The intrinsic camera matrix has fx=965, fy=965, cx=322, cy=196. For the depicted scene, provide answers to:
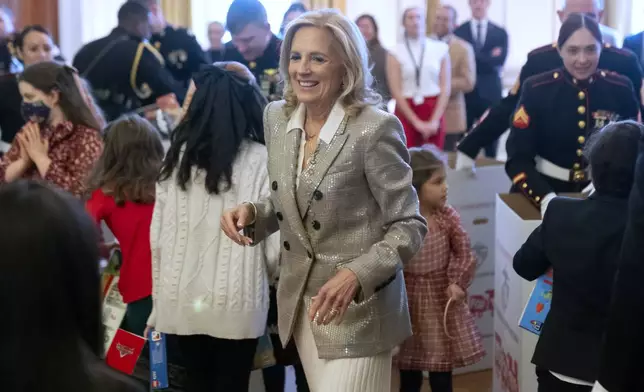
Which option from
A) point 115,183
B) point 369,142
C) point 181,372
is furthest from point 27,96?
point 369,142

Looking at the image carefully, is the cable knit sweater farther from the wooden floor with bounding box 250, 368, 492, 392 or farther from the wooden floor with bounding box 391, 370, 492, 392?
the wooden floor with bounding box 391, 370, 492, 392

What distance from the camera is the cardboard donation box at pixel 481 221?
420 centimetres

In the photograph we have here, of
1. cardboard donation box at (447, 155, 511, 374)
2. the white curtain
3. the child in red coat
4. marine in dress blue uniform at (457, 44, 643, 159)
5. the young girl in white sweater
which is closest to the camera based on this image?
the young girl in white sweater

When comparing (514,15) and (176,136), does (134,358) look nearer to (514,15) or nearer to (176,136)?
(176,136)

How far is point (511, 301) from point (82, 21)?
7012 millimetres

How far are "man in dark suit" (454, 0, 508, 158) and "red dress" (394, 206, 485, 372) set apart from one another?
3.53 m

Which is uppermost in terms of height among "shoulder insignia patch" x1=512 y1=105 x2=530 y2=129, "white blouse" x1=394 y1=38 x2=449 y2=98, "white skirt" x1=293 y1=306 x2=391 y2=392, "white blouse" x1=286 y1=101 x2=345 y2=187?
"white blouse" x1=286 y1=101 x2=345 y2=187

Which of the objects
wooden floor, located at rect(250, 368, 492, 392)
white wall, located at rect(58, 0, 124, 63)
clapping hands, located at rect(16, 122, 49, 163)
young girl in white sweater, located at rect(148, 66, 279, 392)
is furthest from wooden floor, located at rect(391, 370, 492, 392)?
white wall, located at rect(58, 0, 124, 63)

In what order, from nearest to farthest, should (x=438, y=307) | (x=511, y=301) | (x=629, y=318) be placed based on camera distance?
(x=629, y=318) < (x=438, y=307) < (x=511, y=301)

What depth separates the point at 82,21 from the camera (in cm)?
947

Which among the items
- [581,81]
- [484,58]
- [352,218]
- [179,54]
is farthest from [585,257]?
[484,58]

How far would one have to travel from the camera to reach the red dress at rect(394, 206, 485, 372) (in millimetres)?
3270

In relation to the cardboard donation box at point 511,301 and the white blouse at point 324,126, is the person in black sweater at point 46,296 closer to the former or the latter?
the white blouse at point 324,126

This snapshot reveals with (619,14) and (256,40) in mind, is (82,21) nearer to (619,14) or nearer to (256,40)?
(619,14)
